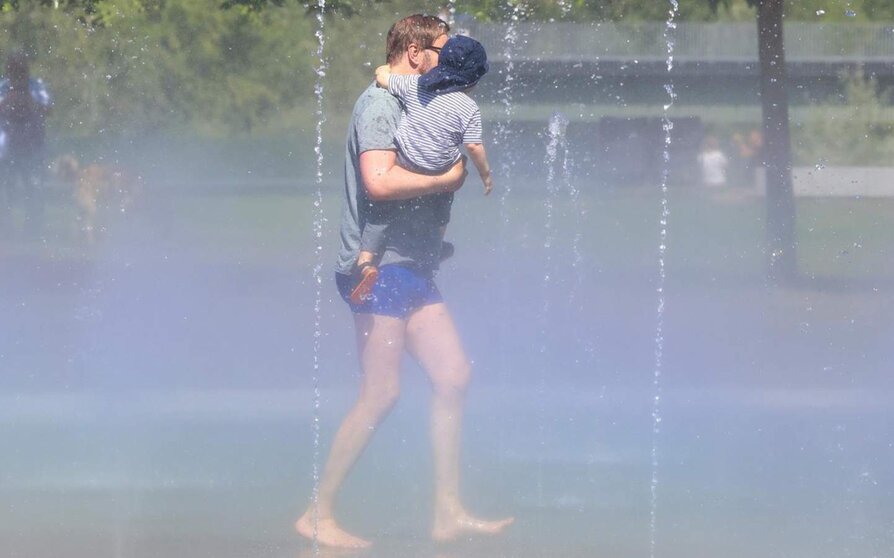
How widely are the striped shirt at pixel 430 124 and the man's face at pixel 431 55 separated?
0.07 metres

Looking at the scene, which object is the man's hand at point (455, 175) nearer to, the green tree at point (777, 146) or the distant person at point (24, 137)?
the green tree at point (777, 146)

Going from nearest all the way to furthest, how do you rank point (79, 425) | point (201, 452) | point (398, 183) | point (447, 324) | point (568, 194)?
1. point (398, 183)
2. point (447, 324)
3. point (201, 452)
4. point (79, 425)
5. point (568, 194)

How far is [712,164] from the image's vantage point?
16.7 feet

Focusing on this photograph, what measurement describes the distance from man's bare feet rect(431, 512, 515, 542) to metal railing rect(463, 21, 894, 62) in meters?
2.14

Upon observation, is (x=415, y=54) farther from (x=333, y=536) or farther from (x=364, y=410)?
(x=333, y=536)

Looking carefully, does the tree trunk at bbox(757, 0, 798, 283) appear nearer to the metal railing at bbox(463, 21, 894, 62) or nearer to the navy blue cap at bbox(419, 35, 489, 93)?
the metal railing at bbox(463, 21, 894, 62)

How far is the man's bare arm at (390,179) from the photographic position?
3223mm

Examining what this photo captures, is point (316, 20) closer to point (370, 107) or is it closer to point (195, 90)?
point (195, 90)

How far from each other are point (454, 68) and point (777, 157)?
2190mm

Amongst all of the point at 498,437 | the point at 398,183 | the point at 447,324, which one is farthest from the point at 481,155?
the point at 498,437

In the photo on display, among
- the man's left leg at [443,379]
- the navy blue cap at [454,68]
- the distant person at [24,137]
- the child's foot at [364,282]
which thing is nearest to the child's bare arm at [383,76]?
the navy blue cap at [454,68]

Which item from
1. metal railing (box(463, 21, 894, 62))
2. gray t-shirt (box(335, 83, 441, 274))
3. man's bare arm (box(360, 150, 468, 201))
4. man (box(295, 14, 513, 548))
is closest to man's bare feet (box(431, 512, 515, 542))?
man (box(295, 14, 513, 548))

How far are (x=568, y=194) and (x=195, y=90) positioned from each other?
1.58m

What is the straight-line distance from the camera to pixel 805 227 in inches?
195
